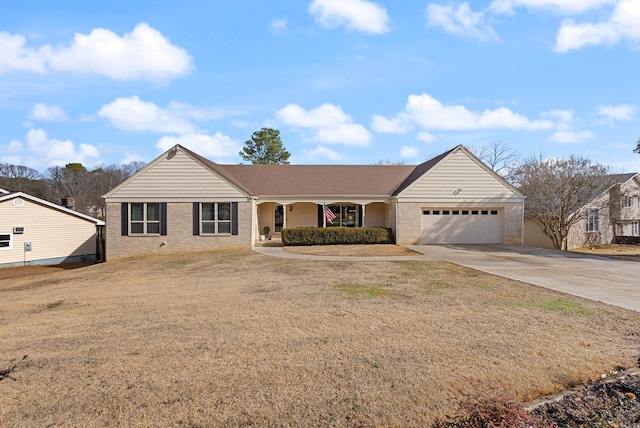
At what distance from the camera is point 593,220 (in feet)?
91.2

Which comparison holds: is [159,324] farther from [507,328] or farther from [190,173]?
[190,173]

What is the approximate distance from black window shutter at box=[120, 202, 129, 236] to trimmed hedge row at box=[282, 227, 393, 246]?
8.03m

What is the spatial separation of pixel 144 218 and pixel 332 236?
32.2 ft

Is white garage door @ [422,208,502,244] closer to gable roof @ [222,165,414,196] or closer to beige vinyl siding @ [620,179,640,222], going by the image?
gable roof @ [222,165,414,196]

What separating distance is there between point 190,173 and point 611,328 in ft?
59.0

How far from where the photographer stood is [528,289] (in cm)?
873

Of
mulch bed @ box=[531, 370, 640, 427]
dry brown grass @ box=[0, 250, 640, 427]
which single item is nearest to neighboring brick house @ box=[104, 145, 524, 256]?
dry brown grass @ box=[0, 250, 640, 427]

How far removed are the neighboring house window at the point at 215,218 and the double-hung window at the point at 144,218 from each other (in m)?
2.35

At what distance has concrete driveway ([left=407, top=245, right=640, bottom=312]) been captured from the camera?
8492 millimetres

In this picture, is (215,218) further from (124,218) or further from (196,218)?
(124,218)

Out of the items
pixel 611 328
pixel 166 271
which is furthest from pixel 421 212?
pixel 611 328

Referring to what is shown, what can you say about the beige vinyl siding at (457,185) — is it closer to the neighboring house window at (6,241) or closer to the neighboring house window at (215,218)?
the neighboring house window at (215,218)

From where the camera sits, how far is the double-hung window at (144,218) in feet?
63.2

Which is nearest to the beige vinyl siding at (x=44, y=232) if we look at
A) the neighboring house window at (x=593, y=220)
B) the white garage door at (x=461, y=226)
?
the white garage door at (x=461, y=226)
